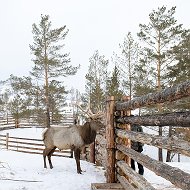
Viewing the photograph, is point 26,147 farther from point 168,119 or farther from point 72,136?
point 168,119

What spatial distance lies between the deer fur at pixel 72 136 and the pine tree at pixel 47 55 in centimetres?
1857

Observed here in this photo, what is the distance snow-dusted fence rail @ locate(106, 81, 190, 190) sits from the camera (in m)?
2.58

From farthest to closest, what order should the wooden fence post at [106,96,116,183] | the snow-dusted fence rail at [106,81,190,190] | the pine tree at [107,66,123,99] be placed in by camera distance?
the pine tree at [107,66,123,99]
the wooden fence post at [106,96,116,183]
the snow-dusted fence rail at [106,81,190,190]

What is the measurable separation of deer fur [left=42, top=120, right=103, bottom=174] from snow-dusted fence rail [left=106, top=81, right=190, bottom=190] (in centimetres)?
280

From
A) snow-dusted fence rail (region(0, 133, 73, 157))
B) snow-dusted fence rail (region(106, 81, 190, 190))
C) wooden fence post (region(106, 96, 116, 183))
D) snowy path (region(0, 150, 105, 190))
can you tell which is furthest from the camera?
snow-dusted fence rail (region(0, 133, 73, 157))

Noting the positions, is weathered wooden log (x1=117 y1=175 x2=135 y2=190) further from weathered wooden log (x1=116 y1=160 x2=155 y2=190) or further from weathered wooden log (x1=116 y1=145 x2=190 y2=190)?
weathered wooden log (x1=116 y1=145 x2=190 y2=190)

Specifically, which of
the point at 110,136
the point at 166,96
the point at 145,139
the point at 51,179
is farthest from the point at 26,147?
the point at 166,96

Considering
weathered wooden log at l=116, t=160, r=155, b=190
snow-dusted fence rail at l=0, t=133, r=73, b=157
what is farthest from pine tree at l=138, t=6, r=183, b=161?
weathered wooden log at l=116, t=160, r=155, b=190

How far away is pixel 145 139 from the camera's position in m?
3.72

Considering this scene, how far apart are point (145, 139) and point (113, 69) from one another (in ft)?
87.2

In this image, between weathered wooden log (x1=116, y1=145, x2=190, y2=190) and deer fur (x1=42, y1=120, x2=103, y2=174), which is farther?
deer fur (x1=42, y1=120, x2=103, y2=174)

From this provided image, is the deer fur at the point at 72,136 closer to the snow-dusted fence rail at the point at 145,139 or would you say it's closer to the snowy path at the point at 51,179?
the snowy path at the point at 51,179

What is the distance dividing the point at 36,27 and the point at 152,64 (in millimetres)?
11153

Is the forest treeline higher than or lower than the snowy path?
higher
